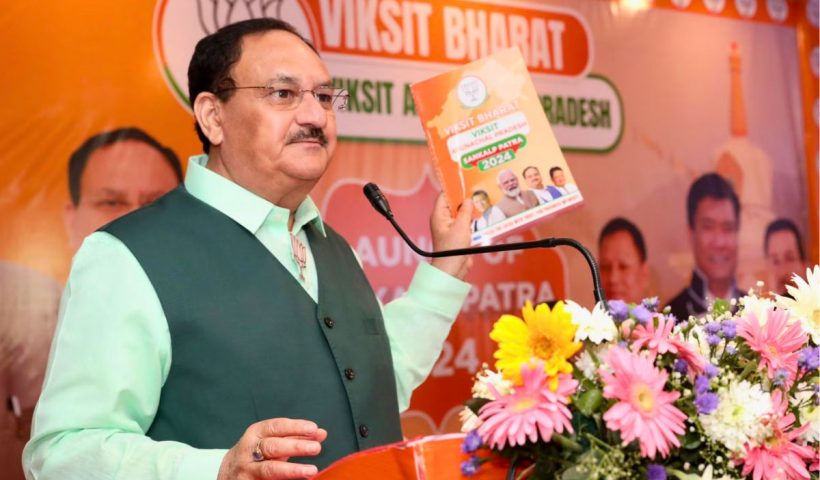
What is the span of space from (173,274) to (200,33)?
1.47 m

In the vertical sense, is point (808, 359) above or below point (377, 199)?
below

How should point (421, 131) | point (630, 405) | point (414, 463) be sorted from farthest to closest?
point (421, 131) < point (414, 463) < point (630, 405)

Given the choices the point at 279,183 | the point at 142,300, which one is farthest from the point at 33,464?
the point at 279,183

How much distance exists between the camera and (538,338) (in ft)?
3.26

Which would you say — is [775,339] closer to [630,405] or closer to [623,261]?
[630,405]

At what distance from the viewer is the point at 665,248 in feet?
13.3

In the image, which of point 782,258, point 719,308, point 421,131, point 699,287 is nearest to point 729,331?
point 719,308

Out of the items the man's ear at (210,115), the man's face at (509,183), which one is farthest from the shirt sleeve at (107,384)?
the man's face at (509,183)

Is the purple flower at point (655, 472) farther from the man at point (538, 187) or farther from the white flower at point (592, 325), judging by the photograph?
the man at point (538, 187)

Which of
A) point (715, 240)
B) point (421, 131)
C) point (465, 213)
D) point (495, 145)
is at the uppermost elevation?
point (421, 131)

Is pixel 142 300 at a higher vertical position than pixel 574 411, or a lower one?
higher

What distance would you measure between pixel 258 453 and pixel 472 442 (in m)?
0.41

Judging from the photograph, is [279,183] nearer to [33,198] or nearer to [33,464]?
[33,464]

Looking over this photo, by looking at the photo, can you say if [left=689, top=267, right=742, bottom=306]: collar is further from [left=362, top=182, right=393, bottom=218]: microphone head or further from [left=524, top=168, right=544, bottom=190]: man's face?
[left=362, top=182, right=393, bottom=218]: microphone head
